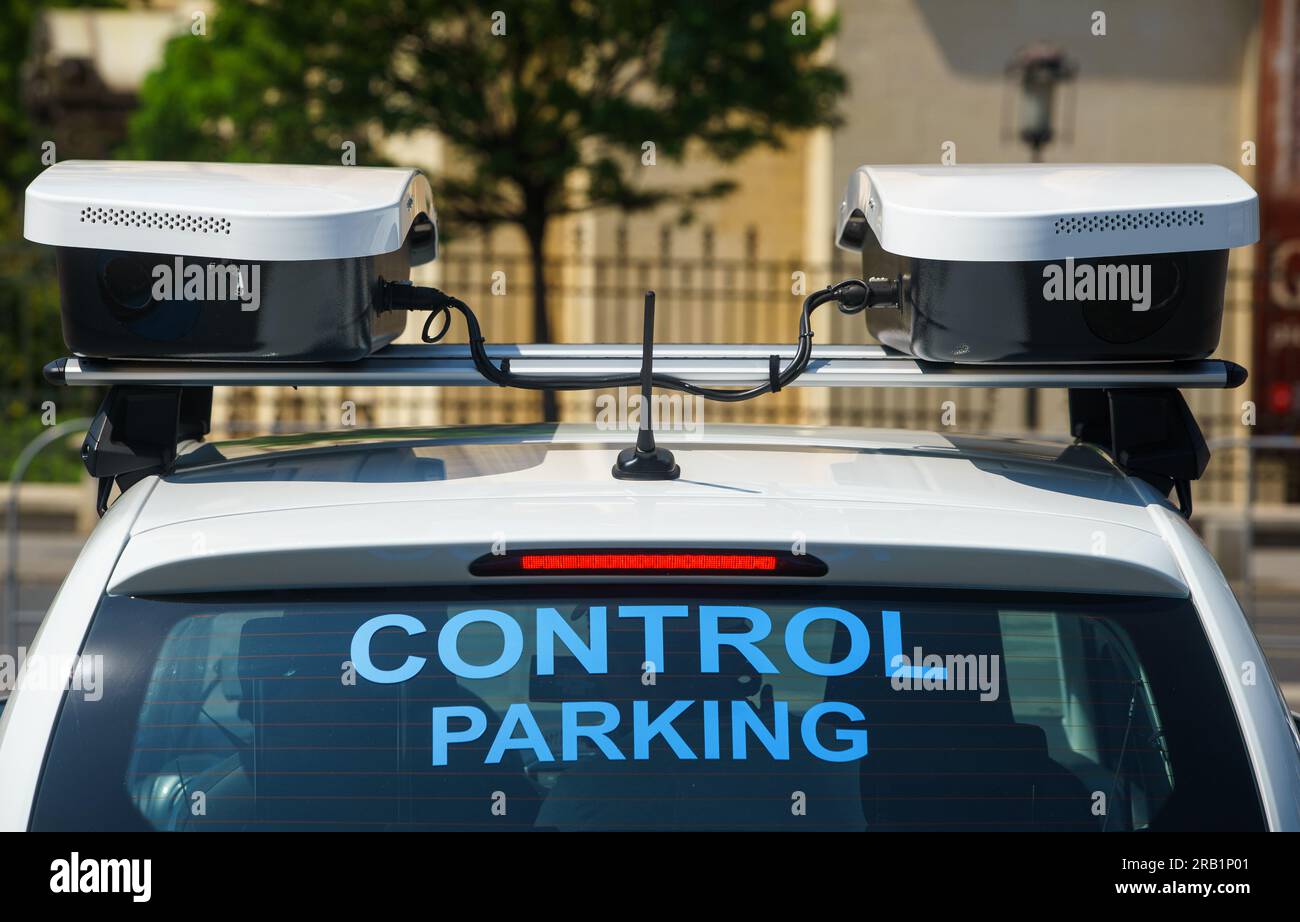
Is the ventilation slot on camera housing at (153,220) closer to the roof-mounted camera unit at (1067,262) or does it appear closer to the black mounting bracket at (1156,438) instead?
the roof-mounted camera unit at (1067,262)

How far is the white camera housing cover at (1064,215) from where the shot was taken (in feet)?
7.47

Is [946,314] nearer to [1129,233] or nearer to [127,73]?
[1129,233]

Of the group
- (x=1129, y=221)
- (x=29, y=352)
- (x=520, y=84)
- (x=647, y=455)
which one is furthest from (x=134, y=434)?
(x=29, y=352)

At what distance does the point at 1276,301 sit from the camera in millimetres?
17484

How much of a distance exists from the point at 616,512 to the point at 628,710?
25 cm

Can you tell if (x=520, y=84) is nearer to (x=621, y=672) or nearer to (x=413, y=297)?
(x=413, y=297)

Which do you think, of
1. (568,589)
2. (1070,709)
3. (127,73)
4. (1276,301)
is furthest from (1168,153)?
(568,589)

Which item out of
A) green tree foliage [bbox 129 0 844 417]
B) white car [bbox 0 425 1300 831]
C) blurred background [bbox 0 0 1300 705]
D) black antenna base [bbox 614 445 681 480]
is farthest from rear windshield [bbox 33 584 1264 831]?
green tree foliage [bbox 129 0 844 417]

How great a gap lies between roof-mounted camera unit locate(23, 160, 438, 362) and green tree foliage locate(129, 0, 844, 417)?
32.2ft

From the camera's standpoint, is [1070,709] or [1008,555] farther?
[1070,709]

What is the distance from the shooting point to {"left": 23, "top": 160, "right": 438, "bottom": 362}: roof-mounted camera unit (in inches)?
90.3

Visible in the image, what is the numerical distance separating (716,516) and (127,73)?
867 inches

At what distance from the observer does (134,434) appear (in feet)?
7.74

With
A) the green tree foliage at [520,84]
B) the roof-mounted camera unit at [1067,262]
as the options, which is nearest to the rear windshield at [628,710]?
the roof-mounted camera unit at [1067,262]
